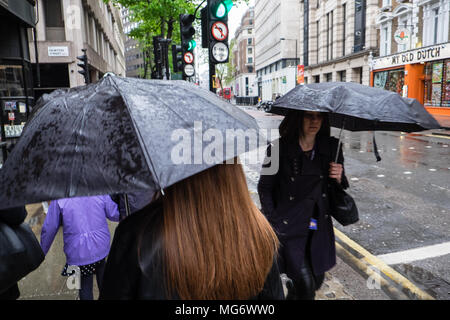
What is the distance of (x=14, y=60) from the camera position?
8.55m

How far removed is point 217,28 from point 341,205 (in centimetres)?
440

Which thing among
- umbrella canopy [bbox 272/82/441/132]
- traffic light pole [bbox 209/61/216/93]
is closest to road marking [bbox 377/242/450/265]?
umbrella canopy [bbox 272/82/441/132]

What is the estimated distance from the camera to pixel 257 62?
86.9m

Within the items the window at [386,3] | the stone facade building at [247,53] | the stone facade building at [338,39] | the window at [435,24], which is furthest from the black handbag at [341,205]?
the stone facade building at [247,53]

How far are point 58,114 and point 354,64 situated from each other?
37.2 metres

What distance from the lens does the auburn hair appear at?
1.27m

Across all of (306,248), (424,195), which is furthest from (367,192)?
(306,248)

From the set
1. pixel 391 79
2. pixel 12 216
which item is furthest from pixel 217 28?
pixel 391 79

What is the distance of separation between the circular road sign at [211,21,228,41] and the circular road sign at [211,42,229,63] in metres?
0.10

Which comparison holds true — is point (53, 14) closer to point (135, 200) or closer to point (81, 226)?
point (81, 226)

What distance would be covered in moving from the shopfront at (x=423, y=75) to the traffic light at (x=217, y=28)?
2129 centimetres

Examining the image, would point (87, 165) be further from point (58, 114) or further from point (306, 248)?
point (306, 248)

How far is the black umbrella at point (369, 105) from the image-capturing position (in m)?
2.33

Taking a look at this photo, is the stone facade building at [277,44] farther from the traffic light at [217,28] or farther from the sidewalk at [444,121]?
the traffic light at [217,28]
